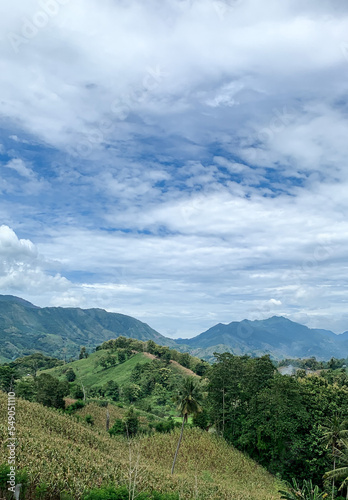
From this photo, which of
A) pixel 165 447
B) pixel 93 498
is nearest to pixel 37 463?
pixel 93 498

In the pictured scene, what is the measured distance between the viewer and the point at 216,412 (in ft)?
202

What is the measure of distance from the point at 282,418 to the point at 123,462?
24.8 metres

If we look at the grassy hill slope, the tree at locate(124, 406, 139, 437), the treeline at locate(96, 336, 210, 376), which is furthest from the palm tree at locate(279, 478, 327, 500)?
the treeline at locate(96, 336, 210, 376)

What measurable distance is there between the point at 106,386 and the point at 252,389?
6776cm

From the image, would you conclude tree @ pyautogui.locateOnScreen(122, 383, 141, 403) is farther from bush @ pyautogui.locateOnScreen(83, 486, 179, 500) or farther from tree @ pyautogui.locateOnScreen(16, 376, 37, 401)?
bush @ pyautogui.locateOnScreen(83, 486, 179, 500)

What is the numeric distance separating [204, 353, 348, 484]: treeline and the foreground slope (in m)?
3.10

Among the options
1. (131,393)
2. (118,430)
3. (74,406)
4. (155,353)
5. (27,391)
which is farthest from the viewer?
(155,353)

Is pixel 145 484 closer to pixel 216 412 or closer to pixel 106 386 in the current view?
pixel 216 412

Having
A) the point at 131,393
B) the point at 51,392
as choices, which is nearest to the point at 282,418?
the point at 51,392

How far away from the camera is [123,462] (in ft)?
122

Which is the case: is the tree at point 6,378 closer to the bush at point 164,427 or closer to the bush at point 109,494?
the bush at point 164,427

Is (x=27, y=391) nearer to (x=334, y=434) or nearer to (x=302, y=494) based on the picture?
(x=302, y=494)

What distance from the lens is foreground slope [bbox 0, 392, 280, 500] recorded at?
28.0 m

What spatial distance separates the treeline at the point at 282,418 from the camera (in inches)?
1987
